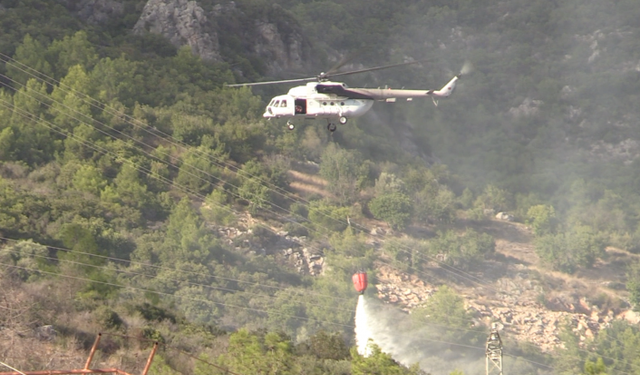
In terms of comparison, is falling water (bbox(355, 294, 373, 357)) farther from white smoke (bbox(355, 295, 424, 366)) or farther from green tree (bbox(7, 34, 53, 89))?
green tree (bbox(7, 34, 53, 89))

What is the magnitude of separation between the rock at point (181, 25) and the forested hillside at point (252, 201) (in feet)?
1.15

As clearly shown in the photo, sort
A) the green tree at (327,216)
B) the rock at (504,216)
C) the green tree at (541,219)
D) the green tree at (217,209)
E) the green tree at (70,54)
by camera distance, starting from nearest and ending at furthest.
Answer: the green tree at (217,209) < the green tree at (327,216) < the green tree at (70,54) < the green tree at (541,219) < the rock at (504,216)

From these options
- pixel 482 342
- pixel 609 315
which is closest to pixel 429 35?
pixel 609 315

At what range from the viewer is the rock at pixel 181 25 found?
113250 millimetres

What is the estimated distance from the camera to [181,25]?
114 m

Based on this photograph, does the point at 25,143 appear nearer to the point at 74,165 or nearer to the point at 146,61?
the point at 74,165

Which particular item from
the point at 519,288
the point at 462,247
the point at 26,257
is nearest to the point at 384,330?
the point at 462,247

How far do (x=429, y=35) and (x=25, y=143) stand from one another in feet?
310

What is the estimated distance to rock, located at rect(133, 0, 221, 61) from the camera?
113 meters

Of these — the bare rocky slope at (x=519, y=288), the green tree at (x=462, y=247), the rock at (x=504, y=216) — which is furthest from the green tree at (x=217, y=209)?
the rock at (x=504, y=216)

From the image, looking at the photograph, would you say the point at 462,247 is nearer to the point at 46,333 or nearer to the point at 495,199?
the point at 495,199

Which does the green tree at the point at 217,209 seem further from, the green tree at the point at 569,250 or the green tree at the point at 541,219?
the green tree at the point at 541,219

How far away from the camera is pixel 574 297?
94312mm

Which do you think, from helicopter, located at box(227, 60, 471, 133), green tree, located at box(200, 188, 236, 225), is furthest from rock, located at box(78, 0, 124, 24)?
helicopter, located at box(227, 60, 471, 133)
